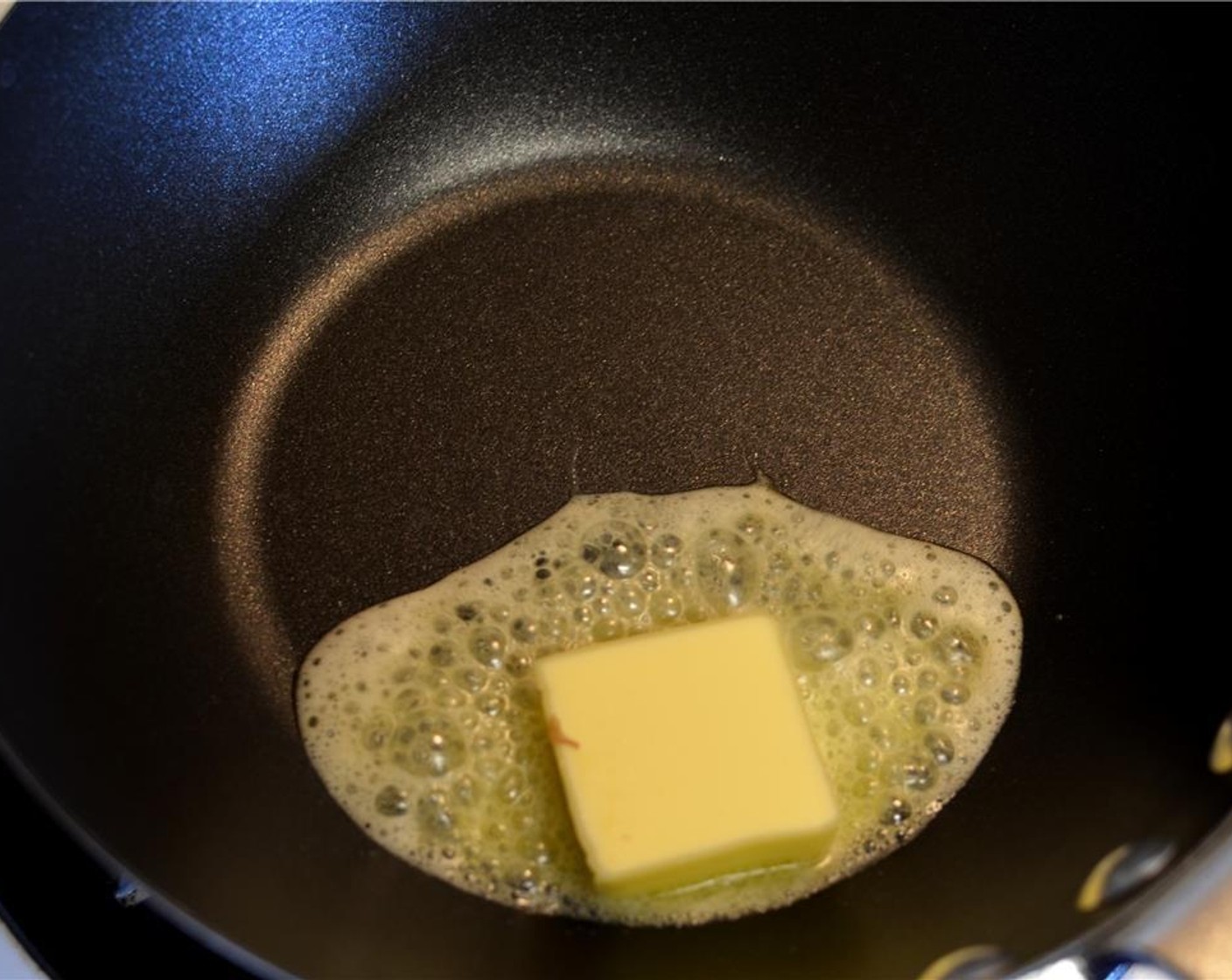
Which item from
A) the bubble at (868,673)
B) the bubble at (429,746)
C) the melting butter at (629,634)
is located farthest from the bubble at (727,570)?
the bubble at (429,746)

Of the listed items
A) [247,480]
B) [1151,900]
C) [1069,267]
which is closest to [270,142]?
[247,480]

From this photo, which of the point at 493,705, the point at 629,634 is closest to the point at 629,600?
the point at 629,634

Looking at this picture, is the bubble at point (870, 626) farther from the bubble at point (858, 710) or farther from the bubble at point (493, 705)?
the bubble at point (493, 705)

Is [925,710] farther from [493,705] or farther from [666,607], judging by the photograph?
[493,705]

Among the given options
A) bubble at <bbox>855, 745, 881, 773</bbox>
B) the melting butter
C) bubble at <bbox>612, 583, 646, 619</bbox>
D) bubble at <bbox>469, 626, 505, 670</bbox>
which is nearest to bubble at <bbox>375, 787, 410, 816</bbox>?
the melting butter

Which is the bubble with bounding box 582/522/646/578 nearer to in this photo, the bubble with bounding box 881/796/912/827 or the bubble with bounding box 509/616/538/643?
the bubble with bounding box 509/616/538/643

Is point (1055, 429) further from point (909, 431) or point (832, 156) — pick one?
point (832, 156)

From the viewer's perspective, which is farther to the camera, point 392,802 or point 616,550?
point 616,550
